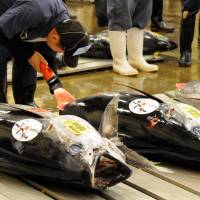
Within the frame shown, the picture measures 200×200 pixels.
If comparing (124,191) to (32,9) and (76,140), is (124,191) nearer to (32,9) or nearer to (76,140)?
(76,140)

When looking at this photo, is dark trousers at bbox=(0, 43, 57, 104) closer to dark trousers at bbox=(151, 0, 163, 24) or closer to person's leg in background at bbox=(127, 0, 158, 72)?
person's leg in background at bbox=(127, 0, 158, 72)

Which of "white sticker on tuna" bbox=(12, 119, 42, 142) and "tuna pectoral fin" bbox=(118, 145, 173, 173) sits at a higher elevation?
"white sticker on tuna" bbox=(12, 119, 42, 142)

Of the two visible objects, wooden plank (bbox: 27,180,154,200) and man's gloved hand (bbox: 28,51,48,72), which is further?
man's gloved hand (bbox: 28,51,48,72)

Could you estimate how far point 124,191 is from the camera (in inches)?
91.9

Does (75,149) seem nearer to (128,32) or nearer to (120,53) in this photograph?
(120,53)

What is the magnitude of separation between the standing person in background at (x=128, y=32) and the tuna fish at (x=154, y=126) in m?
1.96

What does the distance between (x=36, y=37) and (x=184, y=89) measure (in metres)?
1.08

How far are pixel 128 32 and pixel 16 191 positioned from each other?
282cm

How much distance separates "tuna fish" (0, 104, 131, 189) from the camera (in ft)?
7.07

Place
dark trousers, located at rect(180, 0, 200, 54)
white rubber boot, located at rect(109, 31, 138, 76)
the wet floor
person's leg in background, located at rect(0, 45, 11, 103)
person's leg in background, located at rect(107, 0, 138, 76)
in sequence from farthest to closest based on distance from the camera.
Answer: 1. dark trousers, located at rect(180, 0, 200, 54)
2. white rubber boot, located at rect(109, 31, 138, 76)
3. person's leg in background, located at rect(107, 0, 138, 76)
4. the wet floor
5. person's leg in background, located at rect(0, 45, 11, 103)

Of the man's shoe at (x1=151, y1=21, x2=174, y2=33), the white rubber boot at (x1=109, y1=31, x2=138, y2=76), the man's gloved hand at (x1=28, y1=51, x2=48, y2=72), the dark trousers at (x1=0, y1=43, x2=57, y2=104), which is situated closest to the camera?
the man's gloved hand at (x1=28, y1=51, x2=48, y2=72)

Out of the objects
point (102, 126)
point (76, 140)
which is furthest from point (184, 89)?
point (76, 140)

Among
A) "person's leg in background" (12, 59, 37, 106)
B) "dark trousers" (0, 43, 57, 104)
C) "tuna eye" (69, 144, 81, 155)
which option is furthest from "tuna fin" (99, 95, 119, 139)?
"person's leg in background" (12, 59, 37, 106)

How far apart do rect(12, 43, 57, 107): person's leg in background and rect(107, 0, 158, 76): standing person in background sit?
1239 mm
